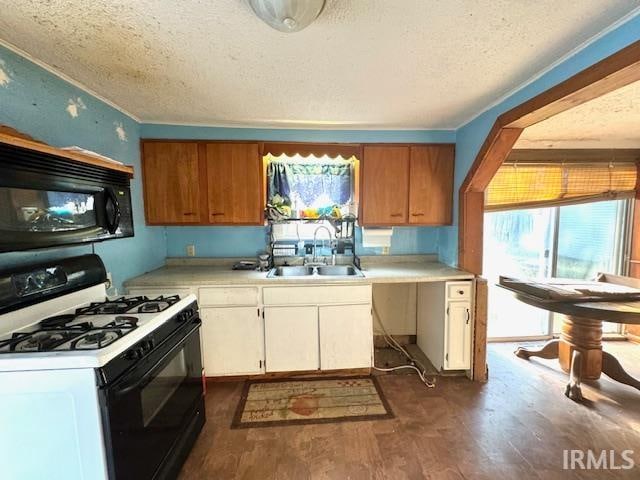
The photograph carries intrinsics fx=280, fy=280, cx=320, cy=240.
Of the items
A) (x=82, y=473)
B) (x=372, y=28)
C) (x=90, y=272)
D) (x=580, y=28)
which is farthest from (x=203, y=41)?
(x=82, y=473)

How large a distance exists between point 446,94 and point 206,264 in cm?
250

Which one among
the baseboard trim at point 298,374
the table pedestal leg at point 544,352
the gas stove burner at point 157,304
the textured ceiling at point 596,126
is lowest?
the baseboard trim at point 298,374

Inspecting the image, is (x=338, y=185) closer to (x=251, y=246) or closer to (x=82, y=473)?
(x=251, y=246)

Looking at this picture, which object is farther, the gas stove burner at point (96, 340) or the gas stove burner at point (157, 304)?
the gas stove burner at point (157, 304)

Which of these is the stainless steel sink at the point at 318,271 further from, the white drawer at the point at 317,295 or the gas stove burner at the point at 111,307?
the gas stove burner at the point at 111,307

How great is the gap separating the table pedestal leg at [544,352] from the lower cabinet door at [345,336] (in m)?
1.59

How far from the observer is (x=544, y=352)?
8.73 feet

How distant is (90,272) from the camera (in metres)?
1.62

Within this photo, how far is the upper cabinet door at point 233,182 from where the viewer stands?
2.53m

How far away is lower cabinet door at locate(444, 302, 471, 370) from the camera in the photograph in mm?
2365

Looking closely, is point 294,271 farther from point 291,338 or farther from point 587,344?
point 587,344

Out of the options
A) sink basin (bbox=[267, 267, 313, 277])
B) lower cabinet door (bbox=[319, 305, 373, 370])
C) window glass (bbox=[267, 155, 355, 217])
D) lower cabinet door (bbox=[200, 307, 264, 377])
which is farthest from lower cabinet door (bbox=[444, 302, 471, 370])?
lower cabinet door (bbox=[200, 307, 264, 377])

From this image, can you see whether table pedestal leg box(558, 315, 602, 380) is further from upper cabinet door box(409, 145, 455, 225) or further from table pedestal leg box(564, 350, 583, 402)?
upper cabinet door box(409, 145, 455, 225)

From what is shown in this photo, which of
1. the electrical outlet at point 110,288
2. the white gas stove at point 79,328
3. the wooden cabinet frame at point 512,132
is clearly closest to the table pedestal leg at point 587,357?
the wooden cabinet frame at point 512,132
